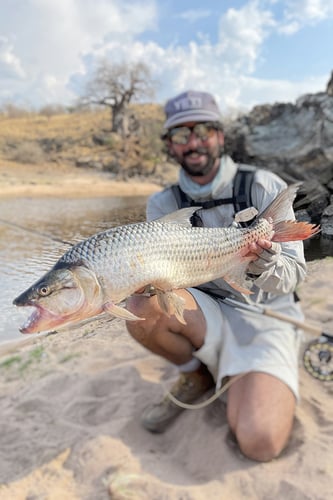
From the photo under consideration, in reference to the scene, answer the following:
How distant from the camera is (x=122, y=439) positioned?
2.58 metres

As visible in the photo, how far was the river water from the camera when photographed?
18.1 feet

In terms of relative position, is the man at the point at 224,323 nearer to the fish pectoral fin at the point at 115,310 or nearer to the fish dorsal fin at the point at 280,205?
the fish dorsal fin at the point at 280,205

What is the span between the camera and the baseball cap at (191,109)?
2980 mm

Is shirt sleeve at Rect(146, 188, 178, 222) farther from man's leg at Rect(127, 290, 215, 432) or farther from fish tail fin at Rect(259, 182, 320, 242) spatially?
fish tail fin at Rect(259, 182, 320, 242)

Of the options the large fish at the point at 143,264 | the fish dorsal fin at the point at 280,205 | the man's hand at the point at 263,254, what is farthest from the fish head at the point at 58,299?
the fish dorsal fin at the point at 280,205

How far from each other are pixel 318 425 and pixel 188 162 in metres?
1.84

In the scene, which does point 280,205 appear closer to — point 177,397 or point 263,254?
point 263,254

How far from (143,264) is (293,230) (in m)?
0.94

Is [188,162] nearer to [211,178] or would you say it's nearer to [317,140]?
[211,178]

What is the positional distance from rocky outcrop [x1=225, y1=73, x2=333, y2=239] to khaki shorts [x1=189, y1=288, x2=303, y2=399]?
9499 mm

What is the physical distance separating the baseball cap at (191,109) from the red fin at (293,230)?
956mm

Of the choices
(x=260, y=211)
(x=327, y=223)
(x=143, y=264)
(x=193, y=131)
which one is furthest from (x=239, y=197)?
(x=327, y=223)

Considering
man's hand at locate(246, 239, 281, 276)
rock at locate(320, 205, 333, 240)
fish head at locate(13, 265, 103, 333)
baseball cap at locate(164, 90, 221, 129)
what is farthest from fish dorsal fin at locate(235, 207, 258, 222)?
rock at locate(320, 205, 333, 240)

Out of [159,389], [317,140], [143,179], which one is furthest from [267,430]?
[143,179]
